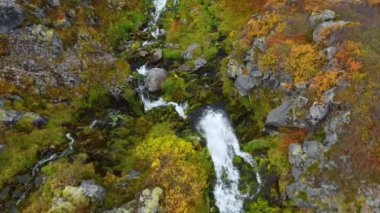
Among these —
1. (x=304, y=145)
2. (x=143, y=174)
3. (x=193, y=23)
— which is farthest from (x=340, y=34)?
Answer: (x=143, y=174)

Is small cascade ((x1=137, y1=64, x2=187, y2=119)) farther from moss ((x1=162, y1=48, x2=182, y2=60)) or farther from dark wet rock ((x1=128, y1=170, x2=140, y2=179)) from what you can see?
dark wet rock ((x1=128, y1=170, x2=140, y2=179))

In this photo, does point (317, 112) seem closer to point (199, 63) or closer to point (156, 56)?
point (199, 63)

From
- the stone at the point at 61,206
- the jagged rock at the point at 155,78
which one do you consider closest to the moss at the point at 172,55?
the jagged rock at the point at 155,78

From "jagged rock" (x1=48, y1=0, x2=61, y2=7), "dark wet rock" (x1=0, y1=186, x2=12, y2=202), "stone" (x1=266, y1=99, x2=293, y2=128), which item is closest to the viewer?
"dark wet rock" (x1=0, y1=186, x2=12, y2=202)

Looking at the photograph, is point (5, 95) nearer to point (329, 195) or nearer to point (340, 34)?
point (329, 195)

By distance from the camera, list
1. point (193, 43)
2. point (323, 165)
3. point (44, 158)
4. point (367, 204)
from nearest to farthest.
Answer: point (367, 204), point (323, 165), point (44, 158), point (193, 43)

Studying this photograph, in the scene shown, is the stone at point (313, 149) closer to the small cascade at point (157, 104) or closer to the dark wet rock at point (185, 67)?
the small cascade at point (157, 104)

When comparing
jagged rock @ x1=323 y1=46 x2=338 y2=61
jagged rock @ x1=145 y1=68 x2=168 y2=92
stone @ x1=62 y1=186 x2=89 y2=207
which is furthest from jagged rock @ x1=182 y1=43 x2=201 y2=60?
stone @ x1=62 y1=186 x2=89 y2=207
